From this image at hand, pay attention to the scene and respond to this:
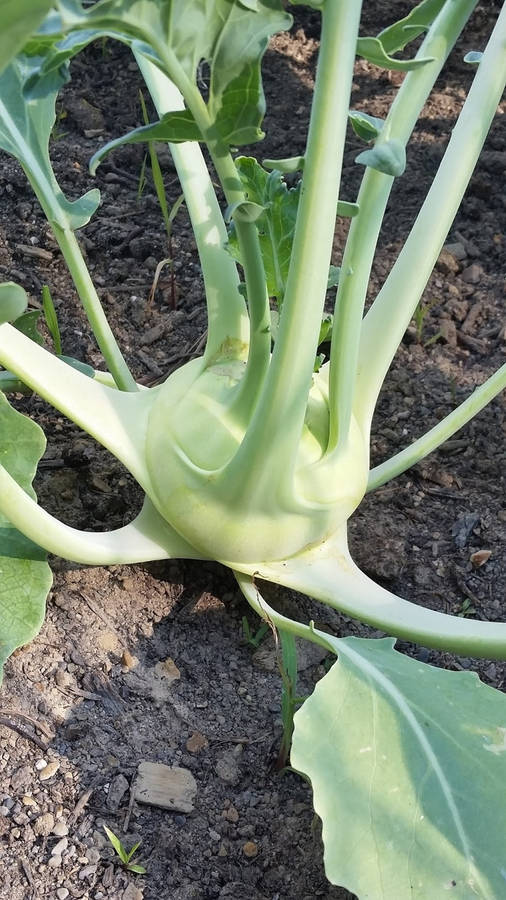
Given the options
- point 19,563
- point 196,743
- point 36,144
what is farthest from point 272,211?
point 196,743

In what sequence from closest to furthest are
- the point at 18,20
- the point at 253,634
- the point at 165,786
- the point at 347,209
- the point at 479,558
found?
the point at 18,20, the point at 347,209, the point at 165,786, the point at 253,634, the point at 479,558

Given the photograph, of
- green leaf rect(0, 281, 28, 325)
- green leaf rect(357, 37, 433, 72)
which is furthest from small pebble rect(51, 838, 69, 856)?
green leaf rect(357, 37, 433, 72)

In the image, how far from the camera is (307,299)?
3.15ft

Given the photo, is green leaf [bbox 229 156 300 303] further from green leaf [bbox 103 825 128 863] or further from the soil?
green leaf [bbox 103 825 128 863]

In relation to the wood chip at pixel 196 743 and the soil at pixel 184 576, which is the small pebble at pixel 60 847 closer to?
the soil at pixel 184 576

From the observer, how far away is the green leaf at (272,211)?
1015 millimetres

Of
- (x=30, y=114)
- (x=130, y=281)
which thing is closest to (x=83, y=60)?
(x=130, y=281)

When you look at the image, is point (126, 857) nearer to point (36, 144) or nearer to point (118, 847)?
point (118, 847)

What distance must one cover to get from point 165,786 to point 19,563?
0.34 meters

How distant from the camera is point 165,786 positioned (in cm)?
107

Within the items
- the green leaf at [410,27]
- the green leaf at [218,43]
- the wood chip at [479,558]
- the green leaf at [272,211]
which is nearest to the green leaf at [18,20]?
the green leaf at [218,43]

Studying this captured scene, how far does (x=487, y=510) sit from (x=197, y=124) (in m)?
0.86

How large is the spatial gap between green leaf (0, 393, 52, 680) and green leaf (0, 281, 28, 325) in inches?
14.5

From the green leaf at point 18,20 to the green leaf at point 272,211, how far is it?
40 cm
